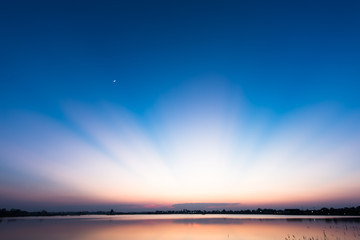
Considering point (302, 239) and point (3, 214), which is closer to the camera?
point (302, 239)

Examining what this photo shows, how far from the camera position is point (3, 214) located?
18762cm

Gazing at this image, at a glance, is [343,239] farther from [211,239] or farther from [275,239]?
[211,239]

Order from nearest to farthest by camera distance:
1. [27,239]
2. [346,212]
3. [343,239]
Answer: [343,239] → [27,239] → [346,212]

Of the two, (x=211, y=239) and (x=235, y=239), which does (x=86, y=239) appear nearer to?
(x=211, y=239)

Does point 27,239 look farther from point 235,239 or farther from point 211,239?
point 235,239

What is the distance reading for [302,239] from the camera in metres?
35.9

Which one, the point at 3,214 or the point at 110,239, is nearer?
the point at 110,239

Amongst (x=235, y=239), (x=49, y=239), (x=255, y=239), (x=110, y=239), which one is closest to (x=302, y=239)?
(x=255, y=239)

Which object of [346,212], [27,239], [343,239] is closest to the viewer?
[343,239]

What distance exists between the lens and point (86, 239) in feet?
127

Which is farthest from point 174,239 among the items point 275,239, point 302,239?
point 302,239

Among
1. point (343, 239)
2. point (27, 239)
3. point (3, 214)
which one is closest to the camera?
point (343, 239)

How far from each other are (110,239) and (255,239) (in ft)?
77.3

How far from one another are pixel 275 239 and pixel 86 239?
101 feet
